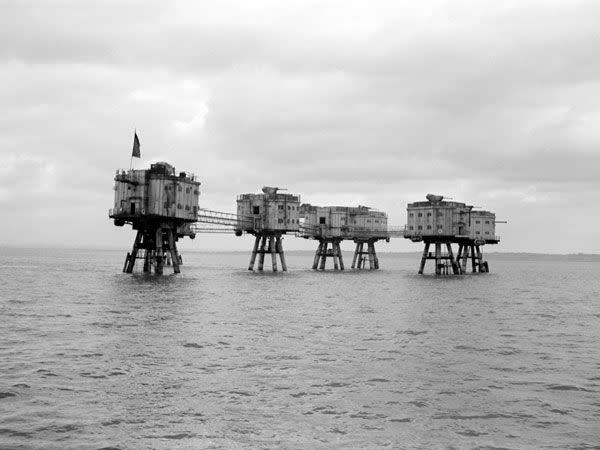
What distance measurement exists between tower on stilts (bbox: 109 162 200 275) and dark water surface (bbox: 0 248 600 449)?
27465 millimetres

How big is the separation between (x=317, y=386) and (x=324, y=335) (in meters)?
12.9

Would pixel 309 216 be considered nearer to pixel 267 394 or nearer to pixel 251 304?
pixel 251 304

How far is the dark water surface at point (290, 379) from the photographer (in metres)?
18.2

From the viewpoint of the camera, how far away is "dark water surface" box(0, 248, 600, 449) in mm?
18188

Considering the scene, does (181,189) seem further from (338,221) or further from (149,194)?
(338,221)

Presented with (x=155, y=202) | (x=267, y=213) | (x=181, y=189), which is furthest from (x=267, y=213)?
(x=155, y=202)

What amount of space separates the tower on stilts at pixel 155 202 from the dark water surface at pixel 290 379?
27.5 m

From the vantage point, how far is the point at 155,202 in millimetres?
75188

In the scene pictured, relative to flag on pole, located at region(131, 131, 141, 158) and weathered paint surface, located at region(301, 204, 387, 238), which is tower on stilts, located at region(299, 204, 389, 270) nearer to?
weathered paint surface, located at region(301, 204, 387, 238)

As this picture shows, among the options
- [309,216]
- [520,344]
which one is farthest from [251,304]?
[309,216]

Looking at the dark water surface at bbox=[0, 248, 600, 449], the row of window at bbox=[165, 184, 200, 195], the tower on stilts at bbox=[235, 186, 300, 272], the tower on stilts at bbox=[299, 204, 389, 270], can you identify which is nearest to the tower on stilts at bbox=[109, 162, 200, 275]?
the row of window at bbox=[165, 184, 200, 195]

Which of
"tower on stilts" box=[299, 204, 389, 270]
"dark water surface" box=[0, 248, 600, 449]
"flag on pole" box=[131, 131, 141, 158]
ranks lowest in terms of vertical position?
"dark water surface" box=[0, 248, 600, 449]

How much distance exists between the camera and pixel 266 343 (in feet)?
108

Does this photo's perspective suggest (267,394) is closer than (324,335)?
Yes
